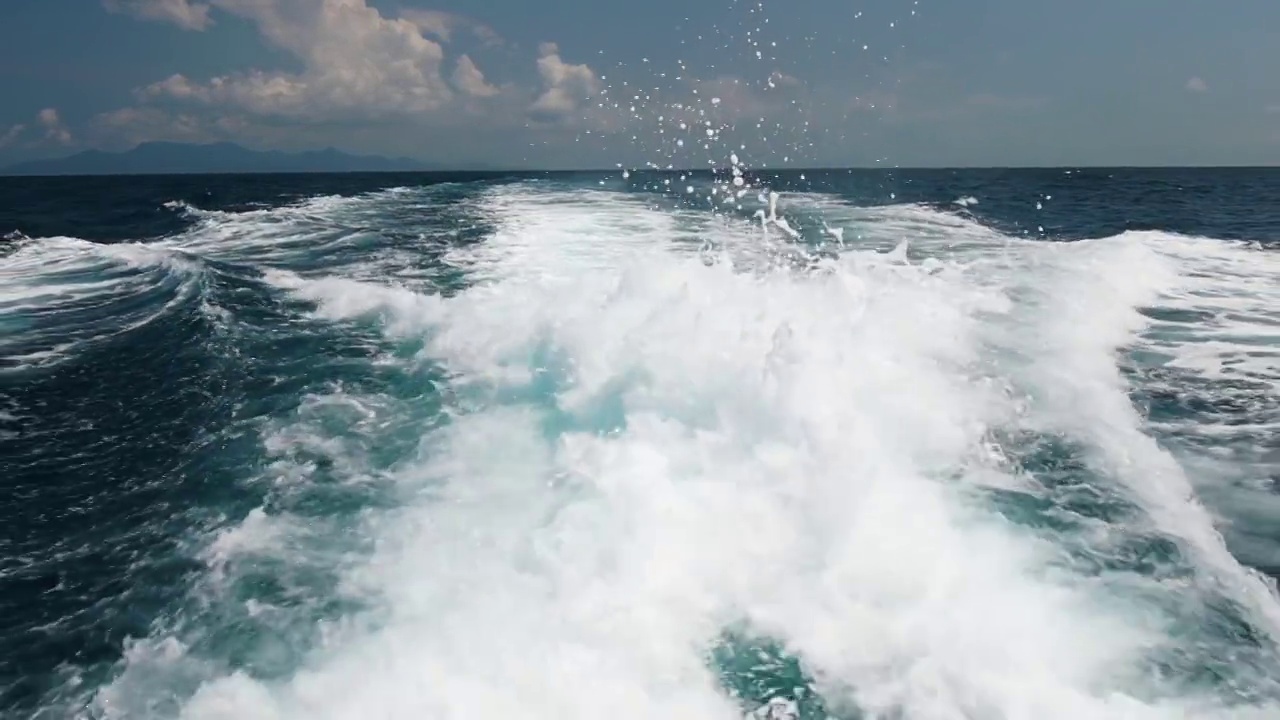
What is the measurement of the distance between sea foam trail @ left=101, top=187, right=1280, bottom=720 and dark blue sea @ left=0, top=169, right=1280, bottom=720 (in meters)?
0.03

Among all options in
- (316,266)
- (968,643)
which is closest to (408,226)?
(316,266)

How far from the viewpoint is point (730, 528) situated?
20.5ft

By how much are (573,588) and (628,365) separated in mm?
4119

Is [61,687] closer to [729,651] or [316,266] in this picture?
[729,651]

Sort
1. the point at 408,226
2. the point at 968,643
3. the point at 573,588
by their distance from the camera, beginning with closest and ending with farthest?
the point at 968,643
the point at 573,588
the point at 408,226

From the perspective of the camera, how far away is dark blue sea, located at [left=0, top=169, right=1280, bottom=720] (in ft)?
15.1

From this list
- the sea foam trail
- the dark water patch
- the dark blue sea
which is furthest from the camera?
the dark blue sea

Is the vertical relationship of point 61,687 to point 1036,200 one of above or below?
below

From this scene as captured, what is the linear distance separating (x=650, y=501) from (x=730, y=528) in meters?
0.76

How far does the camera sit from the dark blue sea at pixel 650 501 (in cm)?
462

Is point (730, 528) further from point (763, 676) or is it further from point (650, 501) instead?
point (763, 676)

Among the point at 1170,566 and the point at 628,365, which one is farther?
the point at 628,365

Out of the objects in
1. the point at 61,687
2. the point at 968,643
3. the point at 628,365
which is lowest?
the point at 61,687

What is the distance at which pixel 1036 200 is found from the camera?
39906mm
